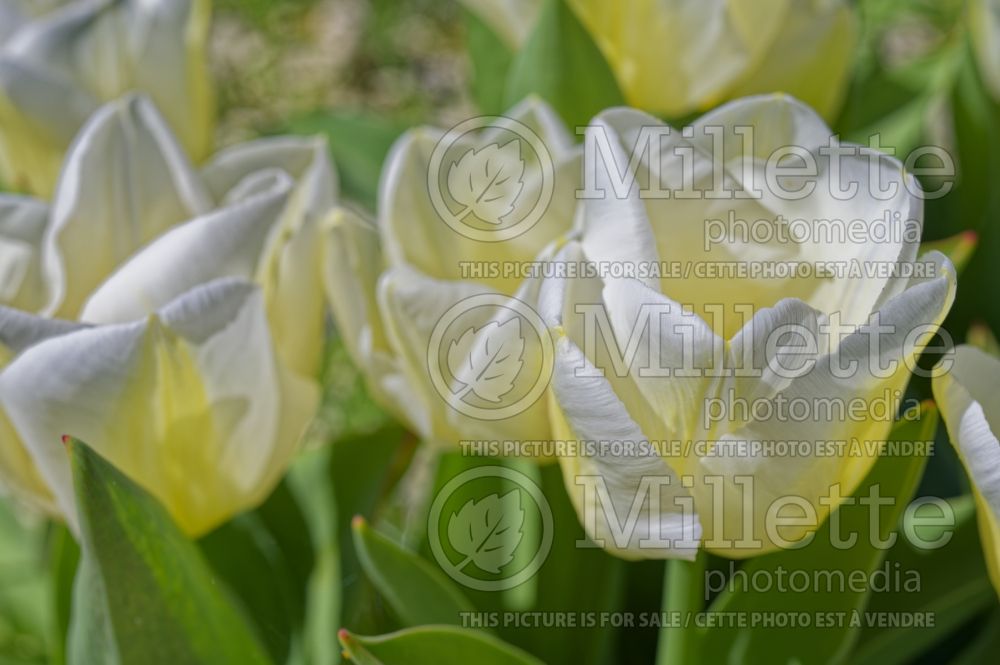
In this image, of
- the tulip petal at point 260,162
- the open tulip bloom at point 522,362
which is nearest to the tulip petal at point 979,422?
the open tulip bloom at point 522,362

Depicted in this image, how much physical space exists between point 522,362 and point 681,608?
10 centimetres

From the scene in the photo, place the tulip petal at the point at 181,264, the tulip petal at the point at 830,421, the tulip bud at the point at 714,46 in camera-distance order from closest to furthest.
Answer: the tulip petal at the point at 830,421
the tulip petal at the point at 181,264
the tulip bud at the point at 714,46

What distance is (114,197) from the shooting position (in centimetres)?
48

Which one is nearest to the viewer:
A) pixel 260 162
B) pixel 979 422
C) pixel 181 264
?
pixel 979 422

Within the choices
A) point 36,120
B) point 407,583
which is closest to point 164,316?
point 407,583

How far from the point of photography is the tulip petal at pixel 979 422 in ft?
1.02

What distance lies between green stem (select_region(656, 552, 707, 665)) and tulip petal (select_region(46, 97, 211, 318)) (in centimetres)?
24

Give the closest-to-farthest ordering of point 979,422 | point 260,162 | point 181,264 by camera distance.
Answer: point 979,422 → point 181,264 → point 260,162

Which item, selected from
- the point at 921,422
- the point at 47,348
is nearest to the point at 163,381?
the point at 47,348

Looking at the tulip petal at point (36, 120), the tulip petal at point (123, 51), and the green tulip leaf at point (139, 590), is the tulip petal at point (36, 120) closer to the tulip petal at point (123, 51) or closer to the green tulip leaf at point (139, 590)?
the tulip petal at point (123, 51)

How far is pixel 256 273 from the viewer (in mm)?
A: 438

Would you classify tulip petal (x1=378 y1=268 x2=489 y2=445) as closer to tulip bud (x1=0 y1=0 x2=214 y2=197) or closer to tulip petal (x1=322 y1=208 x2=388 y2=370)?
tulip petal (x1=322 y1=208 x2=388 y2=370)

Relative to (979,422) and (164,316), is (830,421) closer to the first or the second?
(979,422)

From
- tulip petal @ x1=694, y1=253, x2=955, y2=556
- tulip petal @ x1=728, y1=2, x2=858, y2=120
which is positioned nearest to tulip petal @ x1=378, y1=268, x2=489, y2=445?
tulip petal @ x1=694, y1=253, x2=955, y2=556
